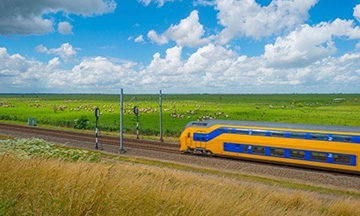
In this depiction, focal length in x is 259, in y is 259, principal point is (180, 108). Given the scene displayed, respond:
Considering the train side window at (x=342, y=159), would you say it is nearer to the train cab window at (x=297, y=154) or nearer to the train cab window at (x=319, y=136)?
the train cab window at (x=319, y=136)

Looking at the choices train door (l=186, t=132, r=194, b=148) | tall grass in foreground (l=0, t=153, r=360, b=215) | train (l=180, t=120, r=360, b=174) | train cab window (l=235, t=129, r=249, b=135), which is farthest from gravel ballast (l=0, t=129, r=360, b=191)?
tall grass in foreground (l=0, t=153, r=360, b=215)

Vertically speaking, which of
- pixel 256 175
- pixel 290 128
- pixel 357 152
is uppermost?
pixel 290 128

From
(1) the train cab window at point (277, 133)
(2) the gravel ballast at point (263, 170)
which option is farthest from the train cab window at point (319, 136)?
(2) the gravel ballast at point (263, 170)

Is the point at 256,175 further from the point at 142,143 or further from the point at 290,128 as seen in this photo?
the point at 142,143

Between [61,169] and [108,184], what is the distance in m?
1.43

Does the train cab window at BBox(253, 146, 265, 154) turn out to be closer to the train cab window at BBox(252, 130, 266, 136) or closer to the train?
the train

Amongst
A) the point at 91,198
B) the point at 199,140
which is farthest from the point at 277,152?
the point at 91,198

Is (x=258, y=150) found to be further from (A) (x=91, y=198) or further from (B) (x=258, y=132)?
(A) (x=91, y=198)

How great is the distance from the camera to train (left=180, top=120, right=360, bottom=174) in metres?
19.4

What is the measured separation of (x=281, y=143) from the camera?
70.6 feet

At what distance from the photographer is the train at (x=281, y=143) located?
19438 mm

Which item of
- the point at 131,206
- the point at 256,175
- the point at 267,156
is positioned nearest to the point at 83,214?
the point at 131,206

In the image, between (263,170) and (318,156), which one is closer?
(318,156)

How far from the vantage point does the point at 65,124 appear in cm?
5334
